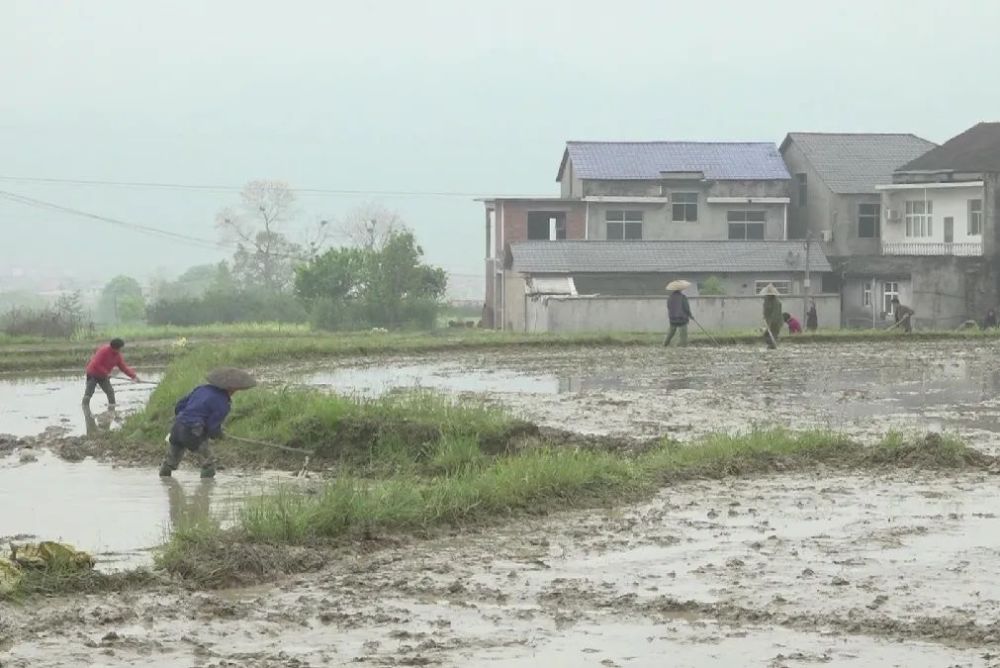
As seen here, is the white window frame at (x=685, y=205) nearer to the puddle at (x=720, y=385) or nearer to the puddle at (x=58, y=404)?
the puddle at (x=720, y=385)

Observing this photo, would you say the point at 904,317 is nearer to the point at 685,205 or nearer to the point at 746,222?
the point at 685,205

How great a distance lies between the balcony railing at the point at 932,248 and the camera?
47.1 m

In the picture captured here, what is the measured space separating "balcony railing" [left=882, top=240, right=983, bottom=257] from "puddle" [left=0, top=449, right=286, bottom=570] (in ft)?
122

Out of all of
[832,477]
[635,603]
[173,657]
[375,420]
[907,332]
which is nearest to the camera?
[173,657]

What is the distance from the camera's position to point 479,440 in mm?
13508

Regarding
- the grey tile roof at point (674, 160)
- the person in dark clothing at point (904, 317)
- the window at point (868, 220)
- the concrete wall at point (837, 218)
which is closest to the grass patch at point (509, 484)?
the person in dark clothing at point (904, 317)

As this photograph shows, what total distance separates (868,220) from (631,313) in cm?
1346

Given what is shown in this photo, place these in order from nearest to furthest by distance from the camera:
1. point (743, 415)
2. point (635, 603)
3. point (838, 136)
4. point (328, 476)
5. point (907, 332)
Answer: point (635, 603), point (328, 476), point (743, 415), point (907, 332), point (838, 136)

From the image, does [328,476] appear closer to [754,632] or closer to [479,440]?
[479,440]

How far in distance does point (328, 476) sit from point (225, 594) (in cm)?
513

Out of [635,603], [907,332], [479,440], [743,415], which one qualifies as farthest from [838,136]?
[635,603]

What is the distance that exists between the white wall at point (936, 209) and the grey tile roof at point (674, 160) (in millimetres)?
3869

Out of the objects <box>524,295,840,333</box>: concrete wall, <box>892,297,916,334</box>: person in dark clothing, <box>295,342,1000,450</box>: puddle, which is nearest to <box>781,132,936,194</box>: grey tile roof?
<box>524,295,840,333</box>: concrete wall

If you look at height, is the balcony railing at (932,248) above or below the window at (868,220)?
below
